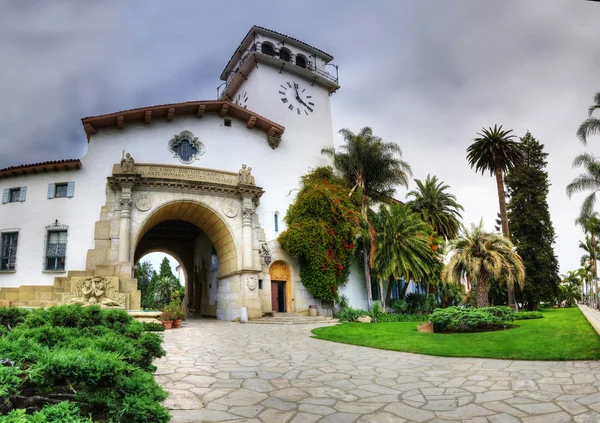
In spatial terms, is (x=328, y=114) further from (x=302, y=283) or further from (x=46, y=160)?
(x=46, y=160)

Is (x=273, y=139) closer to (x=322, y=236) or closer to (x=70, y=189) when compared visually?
(x=322, y=236)

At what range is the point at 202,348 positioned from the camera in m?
11.5

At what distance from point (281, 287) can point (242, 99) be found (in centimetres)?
1652

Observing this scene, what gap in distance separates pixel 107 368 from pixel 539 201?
41948mm

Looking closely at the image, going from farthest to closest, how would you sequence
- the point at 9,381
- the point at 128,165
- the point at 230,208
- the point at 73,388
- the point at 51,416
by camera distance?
the point at 230,208 → the point at 128,165 → the point at 73,388 → the point at 9,381 → the point at 51,416

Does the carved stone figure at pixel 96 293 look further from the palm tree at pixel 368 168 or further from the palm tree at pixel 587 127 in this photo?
the palm tree at pixel 587 127

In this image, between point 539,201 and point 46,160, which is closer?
point 46,160

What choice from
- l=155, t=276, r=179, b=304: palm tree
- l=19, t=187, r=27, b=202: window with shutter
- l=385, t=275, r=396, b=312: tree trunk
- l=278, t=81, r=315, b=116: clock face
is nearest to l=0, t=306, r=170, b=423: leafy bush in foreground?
l=19, t=187, r=27, b=202: window with shutter

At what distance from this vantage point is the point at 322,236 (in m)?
26.0

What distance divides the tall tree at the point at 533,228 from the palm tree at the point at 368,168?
13.5 meters

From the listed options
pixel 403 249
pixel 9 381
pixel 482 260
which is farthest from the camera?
pixel 403 249

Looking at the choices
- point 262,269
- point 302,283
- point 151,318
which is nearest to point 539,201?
point 302,283

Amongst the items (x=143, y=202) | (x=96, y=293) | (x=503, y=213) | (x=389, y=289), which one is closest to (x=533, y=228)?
(x=503, y=213)

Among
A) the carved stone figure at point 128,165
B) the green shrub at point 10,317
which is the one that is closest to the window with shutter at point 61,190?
the carved stone figure at point 128,165
